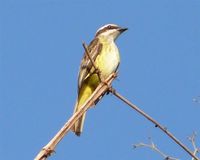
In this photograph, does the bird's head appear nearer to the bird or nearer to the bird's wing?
the bird

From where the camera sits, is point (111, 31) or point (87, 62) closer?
point (87, 62)

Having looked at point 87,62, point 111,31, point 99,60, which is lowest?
point 87,62

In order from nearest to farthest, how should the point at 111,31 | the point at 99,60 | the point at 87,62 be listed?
the point at 87,62
the point at 99,60
the point at 111,31

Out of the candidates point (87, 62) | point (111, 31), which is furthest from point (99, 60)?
point (111, 31)

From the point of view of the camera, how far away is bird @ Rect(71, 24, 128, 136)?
21.6 feet

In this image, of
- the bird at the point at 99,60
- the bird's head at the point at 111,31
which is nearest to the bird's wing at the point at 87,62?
the bird at the point at 99,60

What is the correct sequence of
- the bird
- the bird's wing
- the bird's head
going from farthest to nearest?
the bird's head, the bird, the bird's wing

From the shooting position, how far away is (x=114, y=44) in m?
7.54

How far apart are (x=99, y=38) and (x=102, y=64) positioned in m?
0.80

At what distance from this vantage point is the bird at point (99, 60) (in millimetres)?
6586

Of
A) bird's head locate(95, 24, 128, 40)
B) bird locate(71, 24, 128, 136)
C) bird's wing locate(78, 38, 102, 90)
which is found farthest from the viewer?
bird's head locate(95, 24, 128, 40)

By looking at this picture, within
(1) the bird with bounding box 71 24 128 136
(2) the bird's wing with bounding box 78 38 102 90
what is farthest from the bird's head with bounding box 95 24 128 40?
(2) the bird's wing with bounding box 78 38 102 90

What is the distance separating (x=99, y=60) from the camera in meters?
7.04

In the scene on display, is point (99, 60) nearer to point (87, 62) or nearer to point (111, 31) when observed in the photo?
point (87, 62)
